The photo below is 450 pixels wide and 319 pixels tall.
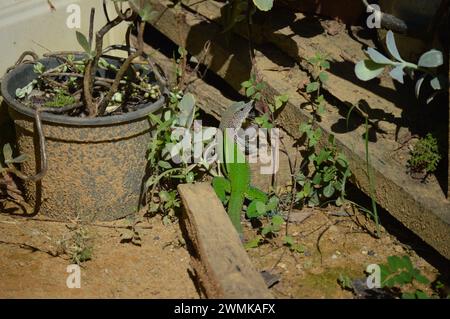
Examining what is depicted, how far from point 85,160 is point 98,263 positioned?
18.5 inches

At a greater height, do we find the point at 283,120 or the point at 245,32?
the point at 245,32

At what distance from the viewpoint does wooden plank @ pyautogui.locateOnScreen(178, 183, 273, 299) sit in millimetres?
2318

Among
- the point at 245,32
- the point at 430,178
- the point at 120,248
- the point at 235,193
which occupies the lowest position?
the point at 120,248

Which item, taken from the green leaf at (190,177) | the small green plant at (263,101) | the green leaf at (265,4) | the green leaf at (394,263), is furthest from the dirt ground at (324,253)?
the green leaf at (265,4)

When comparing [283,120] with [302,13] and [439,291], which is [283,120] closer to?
[302,13]

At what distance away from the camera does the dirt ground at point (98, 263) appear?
2.61 metres

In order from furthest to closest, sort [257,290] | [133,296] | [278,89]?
1. [278,89]
2. [133,296]
3. [257,290]

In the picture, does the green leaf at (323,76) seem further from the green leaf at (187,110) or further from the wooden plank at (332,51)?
the green leaf at (187,110)

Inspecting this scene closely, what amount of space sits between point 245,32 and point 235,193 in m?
1.00

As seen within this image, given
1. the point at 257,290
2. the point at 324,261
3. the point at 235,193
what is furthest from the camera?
the point at 235,193

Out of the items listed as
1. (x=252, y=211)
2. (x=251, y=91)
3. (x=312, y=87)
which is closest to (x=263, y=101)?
(x=251, y=91)

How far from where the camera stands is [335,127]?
3.07 meters

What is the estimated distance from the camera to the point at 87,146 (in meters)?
2.87
